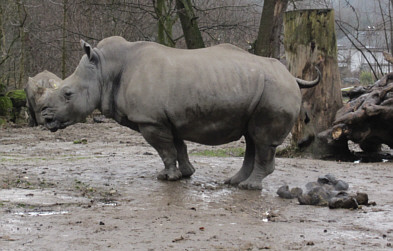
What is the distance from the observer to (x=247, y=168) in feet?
25.1

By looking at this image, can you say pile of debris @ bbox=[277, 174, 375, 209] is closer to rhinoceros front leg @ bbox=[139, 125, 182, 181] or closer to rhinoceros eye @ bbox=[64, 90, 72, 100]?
rhinoceros front leg @ bbox=[139, 125, 182, 181]

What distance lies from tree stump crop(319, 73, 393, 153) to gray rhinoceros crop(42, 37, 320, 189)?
295cm

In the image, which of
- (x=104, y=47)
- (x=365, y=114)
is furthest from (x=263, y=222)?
(x=365, y=114)

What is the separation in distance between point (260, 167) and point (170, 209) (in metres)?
1.73

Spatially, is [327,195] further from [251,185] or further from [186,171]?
[186,171]

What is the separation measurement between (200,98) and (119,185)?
136 cm

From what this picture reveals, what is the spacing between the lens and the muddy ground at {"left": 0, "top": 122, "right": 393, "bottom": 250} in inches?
187

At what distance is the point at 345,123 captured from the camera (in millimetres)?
10008

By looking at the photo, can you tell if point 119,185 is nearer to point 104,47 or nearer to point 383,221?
point 104,47

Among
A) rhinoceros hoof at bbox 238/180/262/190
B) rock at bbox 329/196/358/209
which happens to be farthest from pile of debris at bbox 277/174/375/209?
rhinoceros hoof at bbox 238/180/262/190

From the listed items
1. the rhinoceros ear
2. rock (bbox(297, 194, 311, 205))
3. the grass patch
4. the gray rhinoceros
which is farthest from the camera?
the grass patch

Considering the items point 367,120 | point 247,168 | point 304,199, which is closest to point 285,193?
point 304,199

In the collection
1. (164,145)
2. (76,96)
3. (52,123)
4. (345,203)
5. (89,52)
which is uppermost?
(89,52)

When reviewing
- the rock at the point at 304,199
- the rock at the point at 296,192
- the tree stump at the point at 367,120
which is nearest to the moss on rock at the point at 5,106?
the tree stump at the point at 367,120
